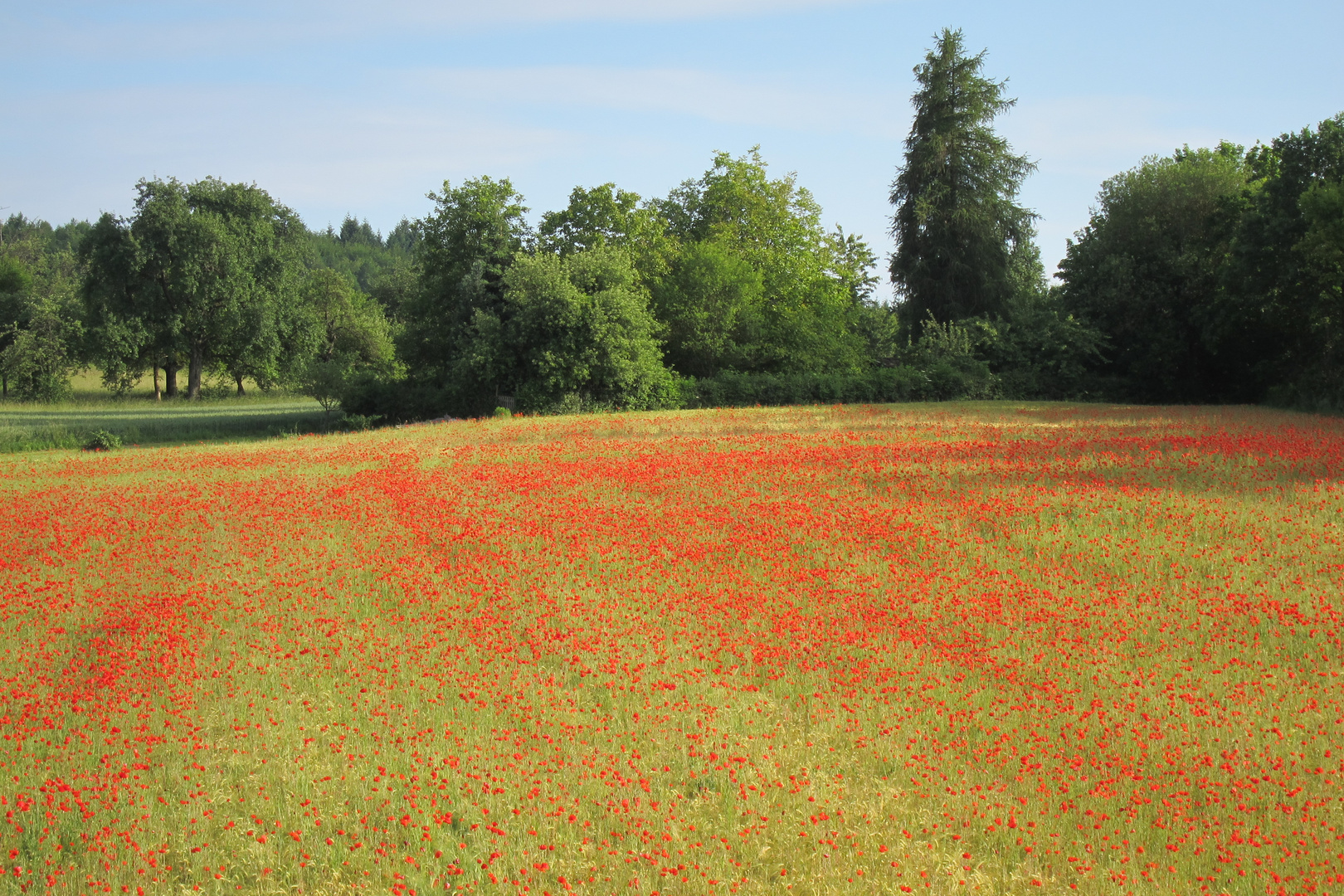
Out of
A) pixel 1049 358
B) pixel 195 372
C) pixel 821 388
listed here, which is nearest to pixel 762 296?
pixel 821 388

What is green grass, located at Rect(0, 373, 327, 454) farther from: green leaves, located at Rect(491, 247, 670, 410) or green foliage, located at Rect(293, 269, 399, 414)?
green leaves, located at Rect(491, 247, 670, 410)

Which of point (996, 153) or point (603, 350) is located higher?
point (996, 153)

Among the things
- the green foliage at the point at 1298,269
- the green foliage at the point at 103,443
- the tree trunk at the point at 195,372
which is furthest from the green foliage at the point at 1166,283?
the tree trunk at the point at 195,372

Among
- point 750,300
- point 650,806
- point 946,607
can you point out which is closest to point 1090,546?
point 946,607

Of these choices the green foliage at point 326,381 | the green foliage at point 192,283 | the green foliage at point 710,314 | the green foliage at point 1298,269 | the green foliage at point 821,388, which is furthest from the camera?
the green foliage at point 192,283

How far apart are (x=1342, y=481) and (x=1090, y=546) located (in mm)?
7102

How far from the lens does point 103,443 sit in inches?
1184

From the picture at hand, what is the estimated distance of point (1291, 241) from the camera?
35.2 m

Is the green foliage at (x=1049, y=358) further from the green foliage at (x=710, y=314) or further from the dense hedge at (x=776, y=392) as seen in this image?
the green foliage at (x=710, y=314)

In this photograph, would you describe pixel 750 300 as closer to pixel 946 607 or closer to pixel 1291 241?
pixel 1291 241

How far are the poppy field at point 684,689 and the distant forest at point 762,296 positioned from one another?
22893 mm

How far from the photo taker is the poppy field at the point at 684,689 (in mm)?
5926

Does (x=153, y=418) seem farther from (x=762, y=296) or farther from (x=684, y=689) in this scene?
(x=684, y=689)

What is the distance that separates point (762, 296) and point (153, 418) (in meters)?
33.5
